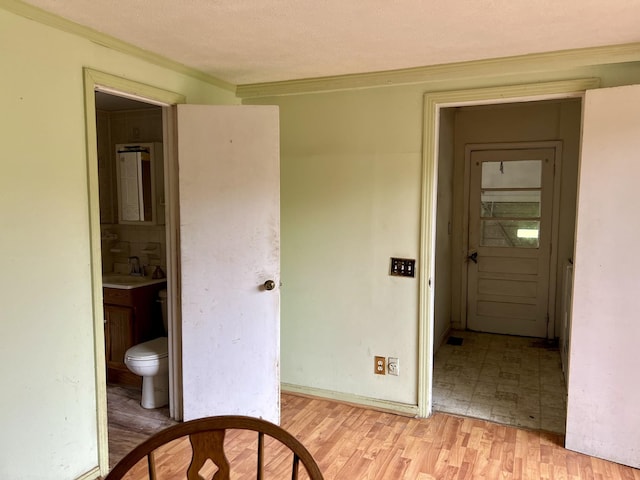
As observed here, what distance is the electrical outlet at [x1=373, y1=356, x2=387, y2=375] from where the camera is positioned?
125 inches

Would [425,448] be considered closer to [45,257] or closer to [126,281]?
[45,257]

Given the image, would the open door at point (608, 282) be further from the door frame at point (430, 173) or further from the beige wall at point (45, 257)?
the beige wall at point (45, 257)

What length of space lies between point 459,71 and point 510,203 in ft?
8.20

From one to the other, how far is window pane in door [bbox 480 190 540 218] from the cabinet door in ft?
11.8

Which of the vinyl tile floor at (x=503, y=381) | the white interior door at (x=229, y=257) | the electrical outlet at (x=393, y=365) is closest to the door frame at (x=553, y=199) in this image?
the vinyl tile floor at (x=503, y=381)

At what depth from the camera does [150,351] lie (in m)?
3.19

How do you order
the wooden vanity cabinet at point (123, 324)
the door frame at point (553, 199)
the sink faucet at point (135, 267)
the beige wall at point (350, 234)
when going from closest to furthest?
1. the beige wall at point (350, 234)
2. the wooden vanity cabinet at point (123, 324)
3. the sink faucet at point (135, 267)
4. the door frame at point (553, 199)

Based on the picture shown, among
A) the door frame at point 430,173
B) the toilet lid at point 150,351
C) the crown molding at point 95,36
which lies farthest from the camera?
the toilet lid at point 150,351

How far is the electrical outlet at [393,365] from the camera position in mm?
3135

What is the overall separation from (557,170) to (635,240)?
8.08 feet

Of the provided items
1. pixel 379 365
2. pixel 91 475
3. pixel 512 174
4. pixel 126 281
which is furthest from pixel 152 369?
pixel 512 174

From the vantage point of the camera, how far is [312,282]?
3.35 m

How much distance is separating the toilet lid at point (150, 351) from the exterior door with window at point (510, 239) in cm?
328

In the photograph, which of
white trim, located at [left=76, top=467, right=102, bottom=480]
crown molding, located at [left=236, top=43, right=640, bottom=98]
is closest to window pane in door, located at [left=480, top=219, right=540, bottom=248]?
crown molding, located at [left=236, top=43, right=640, bottom=98]
